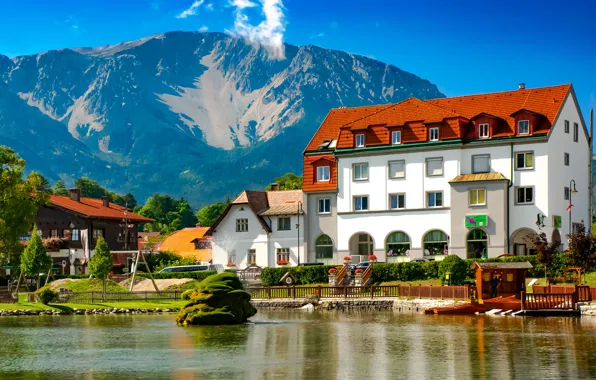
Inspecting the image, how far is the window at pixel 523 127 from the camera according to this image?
93.7m

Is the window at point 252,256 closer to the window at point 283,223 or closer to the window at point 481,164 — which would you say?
the window at point 283,223

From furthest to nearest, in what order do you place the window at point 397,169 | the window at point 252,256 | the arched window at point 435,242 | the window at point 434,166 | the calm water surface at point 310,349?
1. the window at point 252,256
2. the window at point 397,169
3. the window at point 434,166
4. the arched window at point 435,242
5. the calm water surface at point 310,349

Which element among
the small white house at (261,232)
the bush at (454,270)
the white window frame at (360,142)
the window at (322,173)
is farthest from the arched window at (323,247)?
the bush at (454,270)

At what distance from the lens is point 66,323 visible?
2537 inches

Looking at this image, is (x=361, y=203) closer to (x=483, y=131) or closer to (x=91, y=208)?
(x=483, y=131)

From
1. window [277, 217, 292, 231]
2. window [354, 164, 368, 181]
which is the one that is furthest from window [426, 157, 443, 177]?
window [277, 217, 292, 231]

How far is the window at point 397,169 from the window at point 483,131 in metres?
8.01

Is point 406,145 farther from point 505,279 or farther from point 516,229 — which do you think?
point 505,279

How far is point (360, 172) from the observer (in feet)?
335

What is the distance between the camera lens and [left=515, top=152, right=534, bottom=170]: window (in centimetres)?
9319

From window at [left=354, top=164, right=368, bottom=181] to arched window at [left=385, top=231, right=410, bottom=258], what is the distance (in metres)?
6.50

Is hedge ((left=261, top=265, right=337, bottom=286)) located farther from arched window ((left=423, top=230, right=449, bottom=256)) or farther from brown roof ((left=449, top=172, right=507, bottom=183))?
brown roof ((left=449, top=172, right=507, bottom=183))

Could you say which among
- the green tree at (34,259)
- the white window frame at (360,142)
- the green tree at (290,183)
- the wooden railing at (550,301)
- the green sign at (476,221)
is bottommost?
the wooden railing at (550,301)

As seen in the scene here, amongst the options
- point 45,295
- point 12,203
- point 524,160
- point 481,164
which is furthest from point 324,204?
point 45,295
